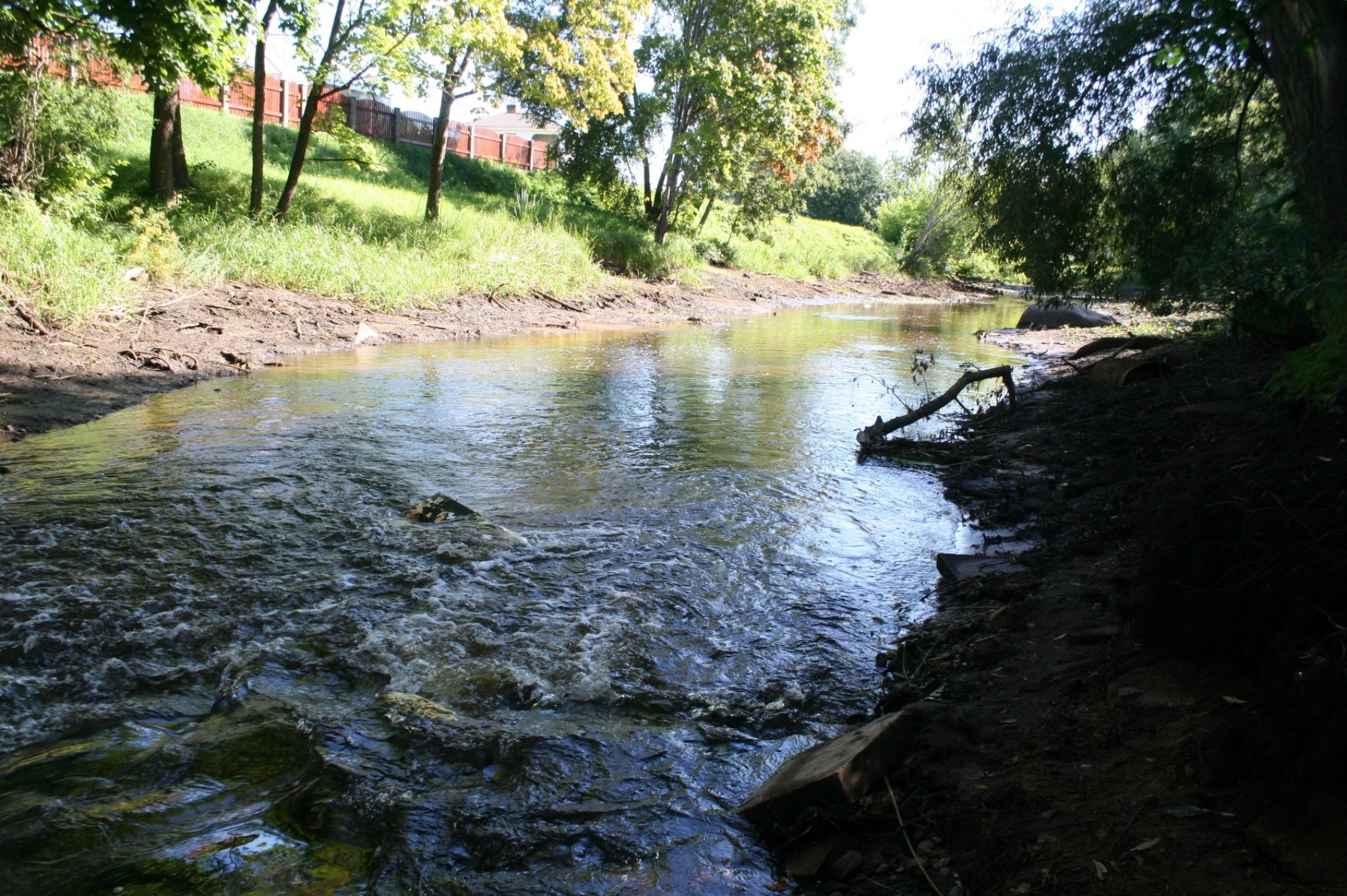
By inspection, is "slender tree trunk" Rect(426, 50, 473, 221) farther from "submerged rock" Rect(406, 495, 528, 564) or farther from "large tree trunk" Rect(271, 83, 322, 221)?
"submerged rock" Rect(406, 495, 528, 564)

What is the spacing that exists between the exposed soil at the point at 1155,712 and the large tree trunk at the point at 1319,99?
9.19 ft

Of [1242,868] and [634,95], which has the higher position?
[634,95]

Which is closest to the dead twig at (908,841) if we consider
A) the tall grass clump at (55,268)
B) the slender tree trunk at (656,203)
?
the tall grass clump at (55,268)

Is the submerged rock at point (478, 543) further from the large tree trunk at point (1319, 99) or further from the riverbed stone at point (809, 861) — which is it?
the large tree trunk at point (1319, 99)

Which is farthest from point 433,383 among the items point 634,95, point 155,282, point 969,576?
point 634,95

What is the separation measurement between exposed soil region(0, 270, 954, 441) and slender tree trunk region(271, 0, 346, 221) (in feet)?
14.7

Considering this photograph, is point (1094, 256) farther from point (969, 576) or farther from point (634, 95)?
point (634, 95)

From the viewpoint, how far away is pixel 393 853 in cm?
313

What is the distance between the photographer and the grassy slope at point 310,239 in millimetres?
12047

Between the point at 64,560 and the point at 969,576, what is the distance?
220 inches

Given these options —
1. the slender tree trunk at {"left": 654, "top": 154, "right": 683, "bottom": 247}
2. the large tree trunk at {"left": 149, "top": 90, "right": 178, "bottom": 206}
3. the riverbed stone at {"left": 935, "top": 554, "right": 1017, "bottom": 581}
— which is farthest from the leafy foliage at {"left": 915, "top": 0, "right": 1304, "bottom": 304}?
the slender tree trunk at {"left": 654, "top": 154, "right": 683, "bottom": 247}

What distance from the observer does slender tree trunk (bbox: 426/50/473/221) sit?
20.8 metres

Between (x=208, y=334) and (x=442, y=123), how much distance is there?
37.5ft

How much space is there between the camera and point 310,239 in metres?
17.2
